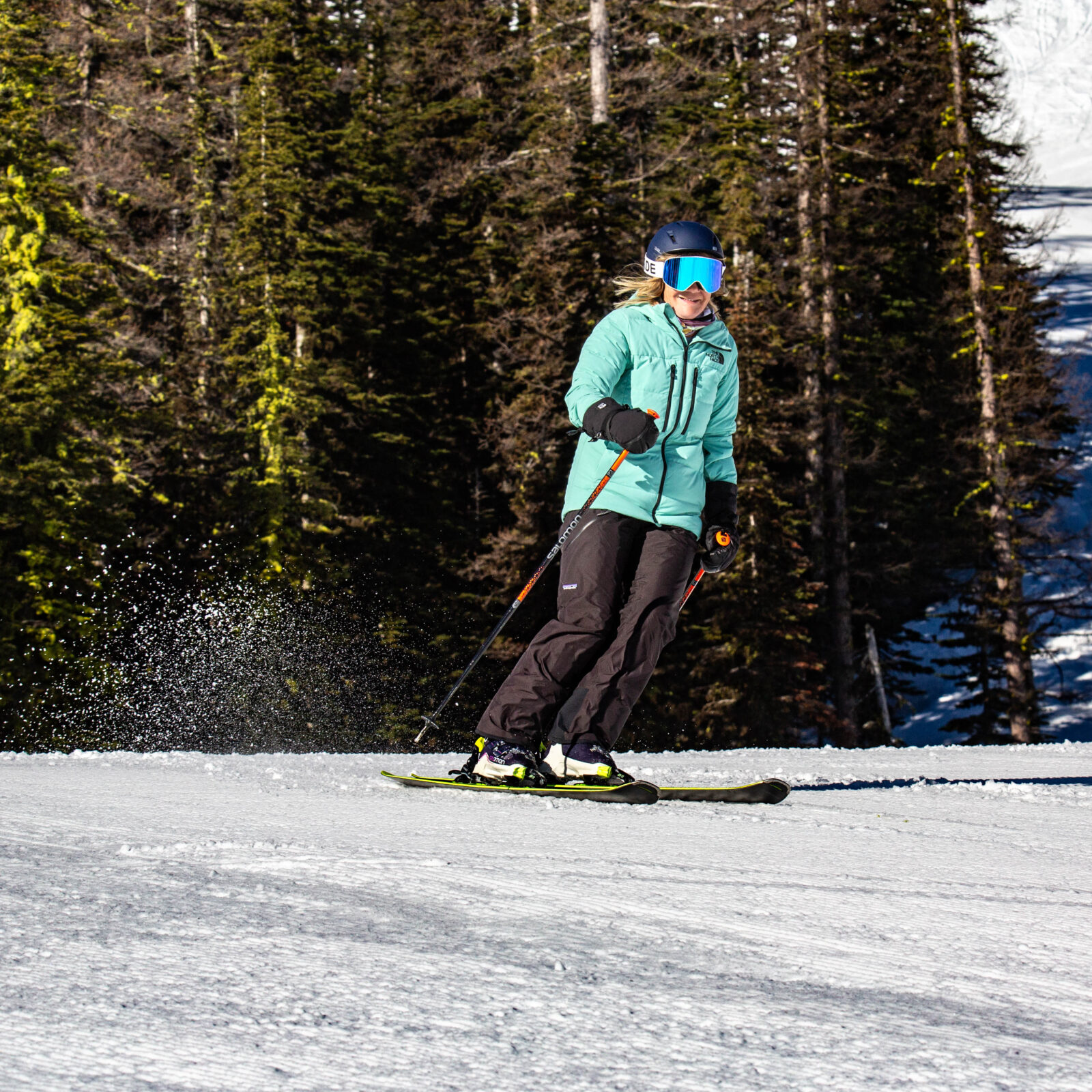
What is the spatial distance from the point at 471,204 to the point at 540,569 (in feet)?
89.8

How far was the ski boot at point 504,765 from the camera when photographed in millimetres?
3994

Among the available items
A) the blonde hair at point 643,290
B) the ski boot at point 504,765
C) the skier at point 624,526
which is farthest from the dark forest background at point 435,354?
the blonde hair at point 643,290

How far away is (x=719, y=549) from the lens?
14.2ft

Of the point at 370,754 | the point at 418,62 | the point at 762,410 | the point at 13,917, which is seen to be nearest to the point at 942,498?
the point at 762,410

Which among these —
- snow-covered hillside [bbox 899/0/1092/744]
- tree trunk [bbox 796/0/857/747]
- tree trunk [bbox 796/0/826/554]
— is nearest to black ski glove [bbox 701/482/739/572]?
tree trunk [bbox 796/0/857/747]

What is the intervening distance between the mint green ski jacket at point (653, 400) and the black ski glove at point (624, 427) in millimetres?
164

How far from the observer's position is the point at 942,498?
1307 inches

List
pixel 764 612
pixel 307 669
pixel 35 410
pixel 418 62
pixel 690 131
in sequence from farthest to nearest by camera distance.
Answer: pixel 418 62 < pixel 690 131 < pixel 764 612 < pixel 307 669 < pixel 35 410

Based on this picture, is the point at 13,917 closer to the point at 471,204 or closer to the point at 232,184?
the point at 232,184

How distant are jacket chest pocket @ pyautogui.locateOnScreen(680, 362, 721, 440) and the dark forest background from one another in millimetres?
14432

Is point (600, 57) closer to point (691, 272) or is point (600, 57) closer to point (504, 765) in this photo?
point (691, 272)

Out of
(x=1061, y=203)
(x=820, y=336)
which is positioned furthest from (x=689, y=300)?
(x=1061, y=203)

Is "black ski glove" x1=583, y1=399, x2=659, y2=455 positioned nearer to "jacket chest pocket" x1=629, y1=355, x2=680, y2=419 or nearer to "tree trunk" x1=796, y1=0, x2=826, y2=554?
"jacket chest pocket" x1=629, y1=355, x2=680, y2=419

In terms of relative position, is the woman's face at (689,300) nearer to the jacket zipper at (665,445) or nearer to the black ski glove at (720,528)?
the jacket zipper at (665,445)
